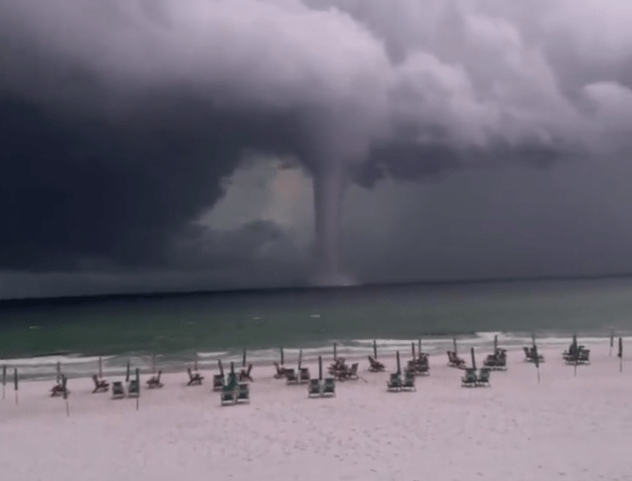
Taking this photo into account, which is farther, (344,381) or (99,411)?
(344,381)

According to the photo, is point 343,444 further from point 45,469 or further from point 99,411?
point 99,411

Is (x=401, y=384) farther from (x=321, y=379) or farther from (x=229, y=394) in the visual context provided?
(x=229, y=394)

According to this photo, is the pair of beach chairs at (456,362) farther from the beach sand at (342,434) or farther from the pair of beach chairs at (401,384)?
the pair of beach chairs at (401,384)

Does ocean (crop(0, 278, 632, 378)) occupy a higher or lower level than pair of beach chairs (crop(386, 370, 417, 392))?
lower

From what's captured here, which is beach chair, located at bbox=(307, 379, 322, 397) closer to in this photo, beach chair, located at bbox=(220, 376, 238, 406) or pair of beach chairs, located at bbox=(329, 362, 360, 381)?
beach chair, located at bbox=(220, 376, 238, 406)

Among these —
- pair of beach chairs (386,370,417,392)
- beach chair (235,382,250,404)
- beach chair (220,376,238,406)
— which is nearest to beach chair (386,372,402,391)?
pair of beach chairs (386,370,417,392)

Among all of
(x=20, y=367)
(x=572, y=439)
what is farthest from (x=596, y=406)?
(x=20, y=367)

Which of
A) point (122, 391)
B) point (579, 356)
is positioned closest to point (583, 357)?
point (579, 356)

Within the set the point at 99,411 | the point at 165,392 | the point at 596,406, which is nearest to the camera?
the point at 596,406
